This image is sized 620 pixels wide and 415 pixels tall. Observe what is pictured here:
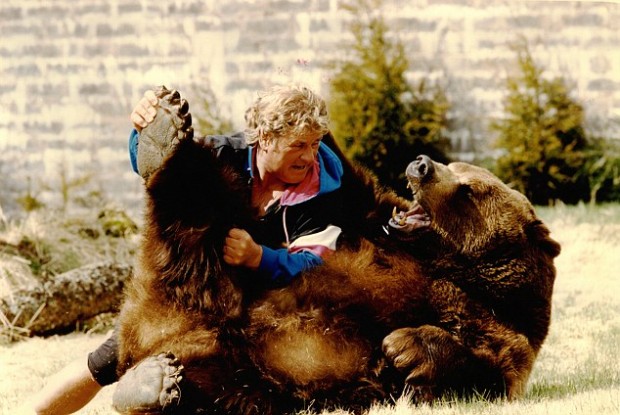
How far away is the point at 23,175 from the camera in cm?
826

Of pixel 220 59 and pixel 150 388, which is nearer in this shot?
pixel 150 388

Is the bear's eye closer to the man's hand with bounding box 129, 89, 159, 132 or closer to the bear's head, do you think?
the bear's head

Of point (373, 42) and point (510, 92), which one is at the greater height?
point (373, 42)

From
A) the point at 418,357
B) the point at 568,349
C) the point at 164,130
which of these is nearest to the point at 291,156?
the point at 164,130

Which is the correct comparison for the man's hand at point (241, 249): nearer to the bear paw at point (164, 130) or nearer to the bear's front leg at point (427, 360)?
the bear paw at point (164, 130)

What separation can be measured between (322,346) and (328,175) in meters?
0.71

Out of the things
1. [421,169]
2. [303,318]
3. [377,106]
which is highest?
[421,169]

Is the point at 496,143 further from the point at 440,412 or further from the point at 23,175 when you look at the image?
the point at 440,412

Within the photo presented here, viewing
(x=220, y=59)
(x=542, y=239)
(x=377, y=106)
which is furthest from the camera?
(x=377, y=106)

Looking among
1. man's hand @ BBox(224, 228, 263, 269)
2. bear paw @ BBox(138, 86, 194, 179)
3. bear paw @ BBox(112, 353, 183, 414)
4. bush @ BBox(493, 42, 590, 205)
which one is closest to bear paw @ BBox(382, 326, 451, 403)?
man's hand @ BBox(224, 228, 263, 269)

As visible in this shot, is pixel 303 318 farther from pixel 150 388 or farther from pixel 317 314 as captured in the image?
pixel 150 388

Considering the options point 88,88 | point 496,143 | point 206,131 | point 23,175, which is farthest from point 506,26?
point 23,175

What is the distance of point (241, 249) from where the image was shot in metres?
3.12

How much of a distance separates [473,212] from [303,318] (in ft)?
2.93
